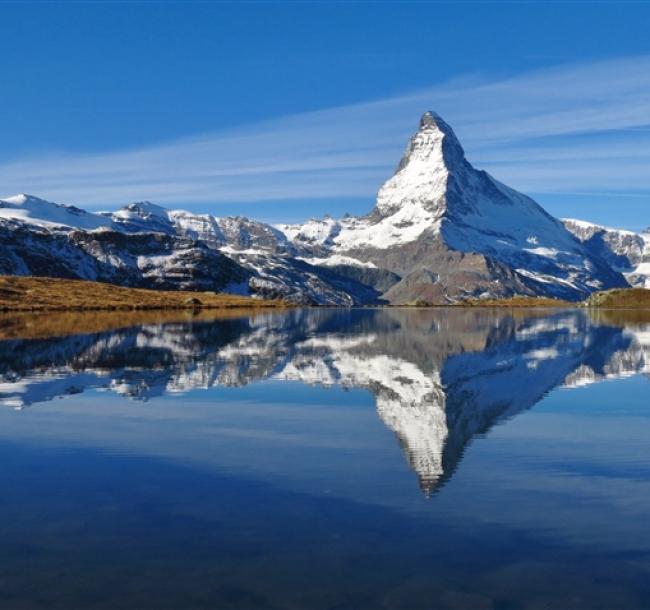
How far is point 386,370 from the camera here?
5991 cm

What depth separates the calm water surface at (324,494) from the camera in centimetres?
1633

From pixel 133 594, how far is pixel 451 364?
52227 mm

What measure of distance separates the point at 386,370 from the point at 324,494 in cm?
3677

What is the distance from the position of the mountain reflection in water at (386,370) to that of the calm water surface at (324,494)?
379 mm

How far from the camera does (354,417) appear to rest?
126ft

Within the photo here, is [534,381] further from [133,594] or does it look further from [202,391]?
[133,594]

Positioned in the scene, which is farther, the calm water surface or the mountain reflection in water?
the mountain reflection in water

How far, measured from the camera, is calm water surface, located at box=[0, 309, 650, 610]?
1633cm

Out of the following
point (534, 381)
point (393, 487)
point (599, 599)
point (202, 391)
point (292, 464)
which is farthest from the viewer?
point (534, 381)

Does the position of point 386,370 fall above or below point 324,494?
above

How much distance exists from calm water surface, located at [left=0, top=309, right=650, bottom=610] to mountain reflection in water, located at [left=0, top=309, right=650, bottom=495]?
0.38m

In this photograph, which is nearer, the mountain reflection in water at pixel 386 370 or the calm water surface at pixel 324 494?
the calm water surface at pixel 324 494

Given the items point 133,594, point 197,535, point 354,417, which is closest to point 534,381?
point 354,417

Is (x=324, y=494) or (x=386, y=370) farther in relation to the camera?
(x=386, y=370)
